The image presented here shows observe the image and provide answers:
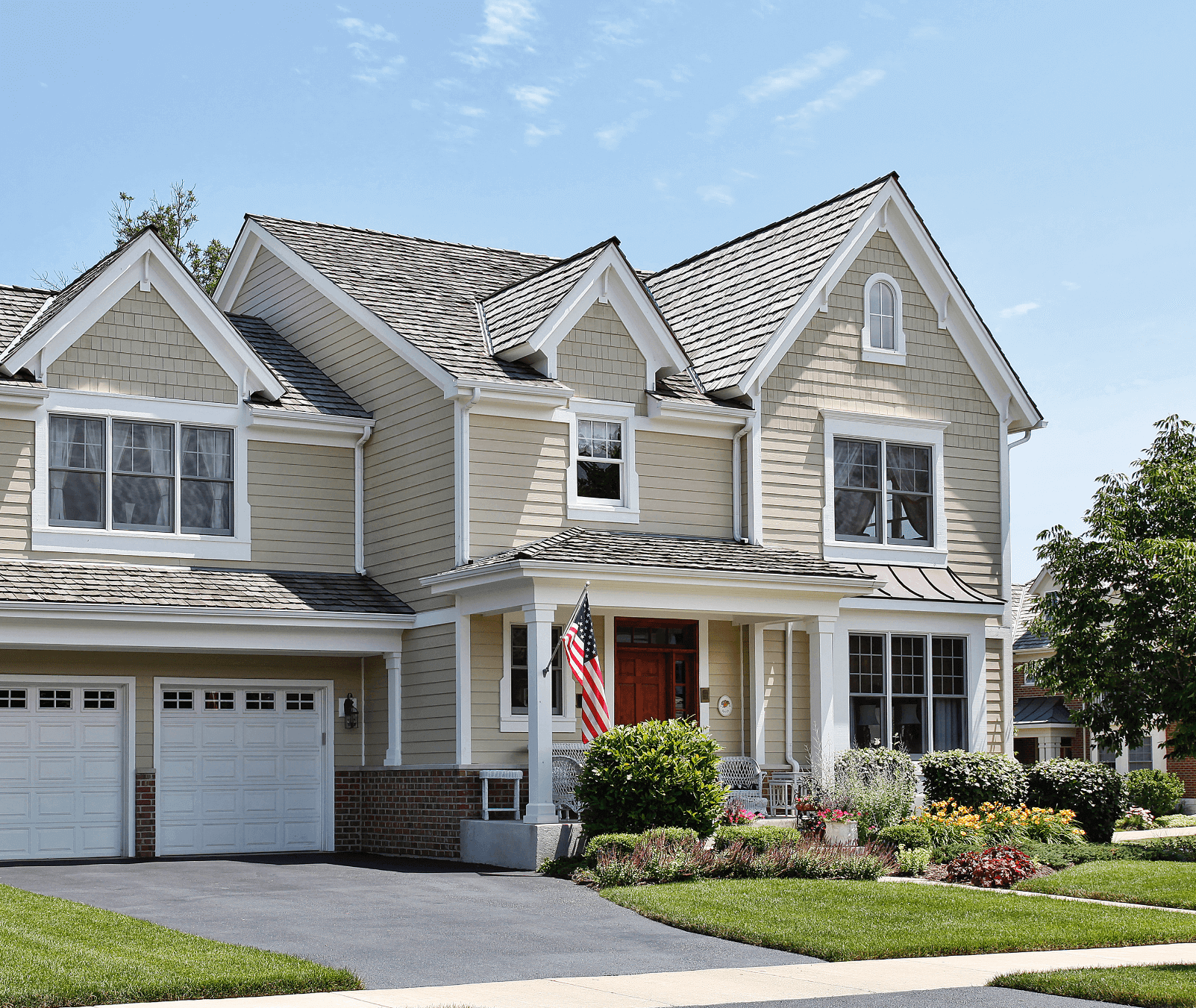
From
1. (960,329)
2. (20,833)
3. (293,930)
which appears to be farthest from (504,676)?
(960,329)

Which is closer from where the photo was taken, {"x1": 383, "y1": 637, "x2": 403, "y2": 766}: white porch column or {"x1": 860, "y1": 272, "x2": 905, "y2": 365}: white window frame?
{"x1": 383, "y1": 637, "x2": 403, "y2": 766}: white porch column

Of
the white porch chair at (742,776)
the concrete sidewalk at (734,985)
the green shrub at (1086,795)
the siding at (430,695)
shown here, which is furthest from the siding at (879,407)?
the concrete sidewalk at (734,985)

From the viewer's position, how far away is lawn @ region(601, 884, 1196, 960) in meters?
13.3

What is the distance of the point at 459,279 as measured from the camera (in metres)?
26.5

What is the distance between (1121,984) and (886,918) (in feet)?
11.7

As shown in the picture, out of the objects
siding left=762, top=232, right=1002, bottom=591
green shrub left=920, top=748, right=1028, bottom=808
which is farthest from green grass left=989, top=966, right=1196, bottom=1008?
siding left=762, top=232, right=1002, bottom=591

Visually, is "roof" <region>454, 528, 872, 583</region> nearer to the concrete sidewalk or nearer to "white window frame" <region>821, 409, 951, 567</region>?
"white window frame" <region>821, 409, 951, 567</region>

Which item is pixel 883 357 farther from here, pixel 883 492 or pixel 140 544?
pixel 140 544

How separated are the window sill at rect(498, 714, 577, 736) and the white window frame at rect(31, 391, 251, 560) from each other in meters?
4.56

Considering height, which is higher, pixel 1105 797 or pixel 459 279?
pixel 459 279

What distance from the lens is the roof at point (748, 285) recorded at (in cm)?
2444

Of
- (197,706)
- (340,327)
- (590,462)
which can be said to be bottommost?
(197,706)

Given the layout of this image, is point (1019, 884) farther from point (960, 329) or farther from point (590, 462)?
point (960, 329)

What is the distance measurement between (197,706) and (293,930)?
9447mm
